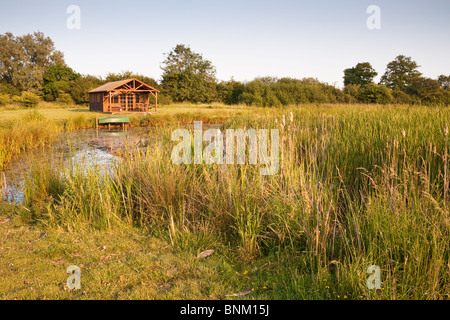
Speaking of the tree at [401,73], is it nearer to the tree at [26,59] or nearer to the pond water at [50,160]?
the pond water at [50,160]

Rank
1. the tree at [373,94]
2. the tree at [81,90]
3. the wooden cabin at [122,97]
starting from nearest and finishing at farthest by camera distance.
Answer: the tree at [373,94]
the wooden cabin at [122,97]
the tree at [81,90]

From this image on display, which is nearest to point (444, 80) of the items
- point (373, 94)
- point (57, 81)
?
point (373, 94)

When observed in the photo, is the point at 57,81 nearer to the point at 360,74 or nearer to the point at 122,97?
the point at 122,97

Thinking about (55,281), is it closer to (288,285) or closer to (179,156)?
(288,285)

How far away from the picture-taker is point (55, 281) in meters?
2.89

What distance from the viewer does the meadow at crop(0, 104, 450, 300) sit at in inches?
102

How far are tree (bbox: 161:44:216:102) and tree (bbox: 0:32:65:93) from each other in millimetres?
17196

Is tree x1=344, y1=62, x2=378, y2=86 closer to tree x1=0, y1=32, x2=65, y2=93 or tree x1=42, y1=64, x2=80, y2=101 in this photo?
tree x1=42, y1=64, x2=80, y2=101

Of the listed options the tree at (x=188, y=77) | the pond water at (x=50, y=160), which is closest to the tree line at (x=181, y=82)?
the tree at (x=188, y=77)

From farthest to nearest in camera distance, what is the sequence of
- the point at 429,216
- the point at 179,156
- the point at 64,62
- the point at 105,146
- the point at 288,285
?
1. the point at 64,62
2. the point at 105,146
3. the point at 179,156
4. the point at 429,216
5. the point at 288,285

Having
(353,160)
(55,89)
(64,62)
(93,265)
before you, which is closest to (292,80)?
(55,89)

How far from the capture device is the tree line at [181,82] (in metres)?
33.3

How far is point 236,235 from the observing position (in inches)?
144

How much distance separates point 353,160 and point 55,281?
4241 mm
